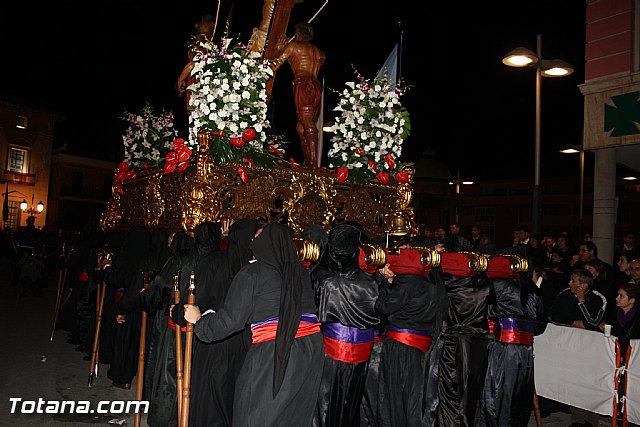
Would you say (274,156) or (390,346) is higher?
(274,156)

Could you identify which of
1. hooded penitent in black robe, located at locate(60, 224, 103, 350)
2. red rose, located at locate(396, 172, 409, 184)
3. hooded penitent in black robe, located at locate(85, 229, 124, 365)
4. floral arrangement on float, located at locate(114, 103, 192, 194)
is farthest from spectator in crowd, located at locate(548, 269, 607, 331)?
hooded penitent in black robe, located at locate(60, 224, 103, 350)

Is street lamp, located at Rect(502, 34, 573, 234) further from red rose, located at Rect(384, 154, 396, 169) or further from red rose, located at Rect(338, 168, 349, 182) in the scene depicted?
red rose, located at Rect(338, 168, 349, 182)

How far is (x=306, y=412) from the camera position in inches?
163

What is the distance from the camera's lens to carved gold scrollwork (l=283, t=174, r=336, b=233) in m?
6.75

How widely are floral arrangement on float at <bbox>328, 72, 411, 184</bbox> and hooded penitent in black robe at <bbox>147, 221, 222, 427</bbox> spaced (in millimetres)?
2546

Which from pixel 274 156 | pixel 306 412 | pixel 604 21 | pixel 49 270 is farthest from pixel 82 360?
pixel 49 270

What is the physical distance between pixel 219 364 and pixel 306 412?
1294 mm

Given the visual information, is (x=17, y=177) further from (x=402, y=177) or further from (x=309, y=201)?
(x=402, y=177)

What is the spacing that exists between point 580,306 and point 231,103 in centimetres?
499

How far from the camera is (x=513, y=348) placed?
20.8 ft

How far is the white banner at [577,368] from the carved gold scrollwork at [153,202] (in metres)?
5.17

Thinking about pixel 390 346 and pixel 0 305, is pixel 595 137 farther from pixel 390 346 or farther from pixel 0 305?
pixel 0 305

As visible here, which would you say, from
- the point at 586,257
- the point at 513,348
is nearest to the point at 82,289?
the point at 513,348

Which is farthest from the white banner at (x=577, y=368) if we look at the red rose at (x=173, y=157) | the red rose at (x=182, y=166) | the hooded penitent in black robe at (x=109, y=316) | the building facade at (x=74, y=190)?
the building facade at (x=74, y=190)
